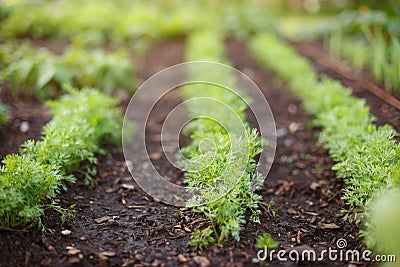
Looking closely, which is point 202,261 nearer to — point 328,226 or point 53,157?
point 328,226

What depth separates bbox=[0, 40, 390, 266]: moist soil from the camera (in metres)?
2.26

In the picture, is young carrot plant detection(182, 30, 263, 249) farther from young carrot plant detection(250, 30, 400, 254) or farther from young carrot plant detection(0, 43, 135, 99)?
young carrot plant detection(0, 43, 135, 99)

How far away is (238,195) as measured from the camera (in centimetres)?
255

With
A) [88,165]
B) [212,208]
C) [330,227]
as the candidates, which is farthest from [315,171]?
[88,165]

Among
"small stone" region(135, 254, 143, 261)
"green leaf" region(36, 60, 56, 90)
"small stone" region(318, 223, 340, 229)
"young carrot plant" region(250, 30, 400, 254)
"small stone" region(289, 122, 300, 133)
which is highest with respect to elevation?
"green leaf" region(36, 60, 56, 90)

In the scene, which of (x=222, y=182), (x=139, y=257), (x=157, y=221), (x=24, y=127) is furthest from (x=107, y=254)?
(x=24, y=127)

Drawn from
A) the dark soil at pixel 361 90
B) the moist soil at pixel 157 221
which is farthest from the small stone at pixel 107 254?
the dark soil at pixel 361 90

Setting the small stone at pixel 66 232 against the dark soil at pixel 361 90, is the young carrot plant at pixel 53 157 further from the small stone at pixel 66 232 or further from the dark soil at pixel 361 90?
the dark soil at pixel 361 90

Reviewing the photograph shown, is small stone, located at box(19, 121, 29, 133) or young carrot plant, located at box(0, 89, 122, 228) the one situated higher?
small stone, located at box(19, 121, 29, 133)

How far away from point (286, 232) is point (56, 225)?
4.73 ft

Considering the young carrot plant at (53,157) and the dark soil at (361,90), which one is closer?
the young carrot plant at (53,157)

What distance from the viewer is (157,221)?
105 inches

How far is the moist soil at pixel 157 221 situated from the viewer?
7.40ft

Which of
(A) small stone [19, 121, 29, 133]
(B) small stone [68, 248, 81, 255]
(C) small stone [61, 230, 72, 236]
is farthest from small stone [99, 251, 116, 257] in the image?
(A) small stone [19, 121, 29, 133]
